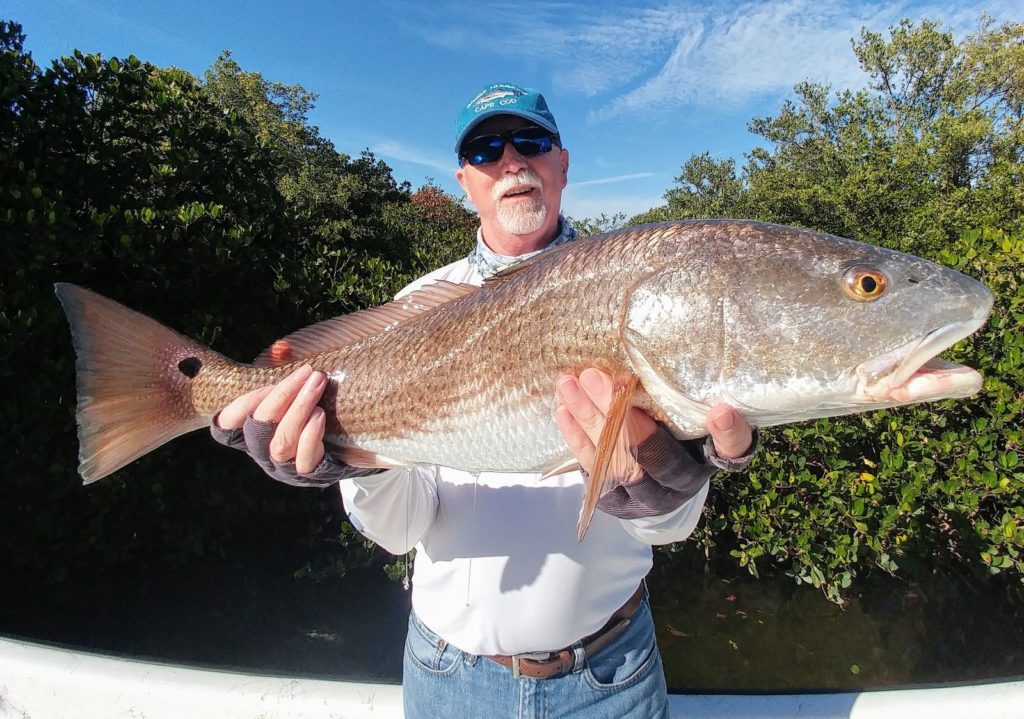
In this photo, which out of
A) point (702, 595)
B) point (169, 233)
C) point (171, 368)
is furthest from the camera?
point (702, 595)

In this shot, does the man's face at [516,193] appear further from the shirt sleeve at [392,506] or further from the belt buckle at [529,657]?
the belt buckle at [529,657]

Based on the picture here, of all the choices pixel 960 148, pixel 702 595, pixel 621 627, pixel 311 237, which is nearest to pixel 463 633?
pixel 621 627

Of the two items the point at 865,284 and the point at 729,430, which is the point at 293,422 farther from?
the point at 865,284

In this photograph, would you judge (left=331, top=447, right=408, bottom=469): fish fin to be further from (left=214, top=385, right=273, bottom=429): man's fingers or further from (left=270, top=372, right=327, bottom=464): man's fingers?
(left=214, top=385, right=273, bottom=429): man's fingers

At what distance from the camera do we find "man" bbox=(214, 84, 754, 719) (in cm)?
173

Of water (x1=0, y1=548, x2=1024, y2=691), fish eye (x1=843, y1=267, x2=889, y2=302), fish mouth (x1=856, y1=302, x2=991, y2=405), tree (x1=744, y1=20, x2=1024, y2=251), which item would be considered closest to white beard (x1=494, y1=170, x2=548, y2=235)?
fish eye (x1=843, y1=267, x2=889, y2=302)

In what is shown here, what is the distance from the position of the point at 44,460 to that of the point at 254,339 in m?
1.57

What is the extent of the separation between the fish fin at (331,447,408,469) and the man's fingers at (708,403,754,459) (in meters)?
1.02

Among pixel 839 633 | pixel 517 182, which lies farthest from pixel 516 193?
pixel 839 633

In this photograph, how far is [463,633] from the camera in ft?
6.26

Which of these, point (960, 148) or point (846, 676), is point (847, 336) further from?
point (960, 148)

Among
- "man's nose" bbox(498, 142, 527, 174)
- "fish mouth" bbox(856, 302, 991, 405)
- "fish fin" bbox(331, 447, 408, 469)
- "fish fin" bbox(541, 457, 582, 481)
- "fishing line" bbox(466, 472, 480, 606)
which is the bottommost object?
"fishing line" bbox(466, 472, 480, 606)

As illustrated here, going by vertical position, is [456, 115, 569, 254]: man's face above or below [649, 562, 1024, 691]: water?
above

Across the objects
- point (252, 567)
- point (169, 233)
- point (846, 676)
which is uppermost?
point (169, 233)
